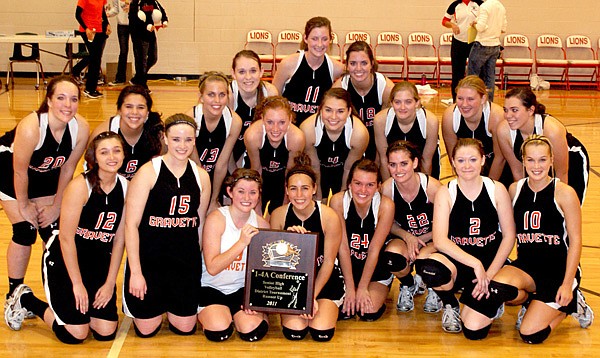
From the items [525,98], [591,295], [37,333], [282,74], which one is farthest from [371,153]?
[37,333]

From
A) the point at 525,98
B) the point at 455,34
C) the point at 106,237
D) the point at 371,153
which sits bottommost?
the point at 106,237

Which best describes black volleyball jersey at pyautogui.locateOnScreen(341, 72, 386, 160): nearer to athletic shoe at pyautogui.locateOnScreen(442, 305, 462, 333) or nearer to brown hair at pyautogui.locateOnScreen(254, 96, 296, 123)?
brown hair at pyautogui.locateOnScreen(254, 96, 296, 123)

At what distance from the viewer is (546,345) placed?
4141 millimetres

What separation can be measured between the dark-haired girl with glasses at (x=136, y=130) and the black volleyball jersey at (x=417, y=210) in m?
1.42

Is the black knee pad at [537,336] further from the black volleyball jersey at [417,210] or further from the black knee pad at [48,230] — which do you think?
the black knee pad at [48,230]

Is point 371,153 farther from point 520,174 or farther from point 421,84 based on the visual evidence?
point 421,84

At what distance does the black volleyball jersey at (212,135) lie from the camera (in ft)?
16.7

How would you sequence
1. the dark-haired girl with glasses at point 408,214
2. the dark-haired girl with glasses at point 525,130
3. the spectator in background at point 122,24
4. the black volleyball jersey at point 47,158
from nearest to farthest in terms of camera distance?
the black volleyball jersey at point 47,158
the dark-haired girl with glasses at point 408,214
the dark-haired girl with glasses at point 525,130
the spectator in background at point 122,24

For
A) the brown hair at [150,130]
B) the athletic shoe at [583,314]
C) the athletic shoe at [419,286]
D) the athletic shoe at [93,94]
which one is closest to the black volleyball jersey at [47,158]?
the brown hair at [150,130]

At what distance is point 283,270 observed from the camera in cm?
412

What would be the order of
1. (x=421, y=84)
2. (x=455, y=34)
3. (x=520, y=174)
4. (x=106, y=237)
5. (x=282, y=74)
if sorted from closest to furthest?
(x=106, y=237)
(x=520, y=174)
(x=282, y=74)
(x=455, y=34)
(x=421, y=84)

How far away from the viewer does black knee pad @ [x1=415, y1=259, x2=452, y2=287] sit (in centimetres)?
427

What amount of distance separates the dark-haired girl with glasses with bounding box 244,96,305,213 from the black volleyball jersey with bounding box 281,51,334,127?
2.18ft

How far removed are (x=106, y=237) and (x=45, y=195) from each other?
0.68 m
